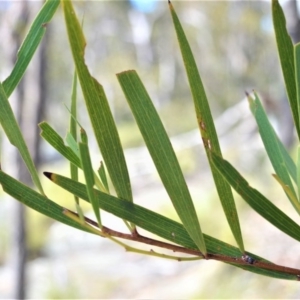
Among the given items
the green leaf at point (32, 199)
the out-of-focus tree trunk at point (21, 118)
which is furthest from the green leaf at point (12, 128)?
the out-of-focus tree trunk at point (21, 118)

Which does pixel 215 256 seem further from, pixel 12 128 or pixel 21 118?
pixel 21 118

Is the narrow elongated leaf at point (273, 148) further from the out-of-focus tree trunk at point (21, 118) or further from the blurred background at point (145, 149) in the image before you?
the out-of-focus tree trunk at point (21, 118)

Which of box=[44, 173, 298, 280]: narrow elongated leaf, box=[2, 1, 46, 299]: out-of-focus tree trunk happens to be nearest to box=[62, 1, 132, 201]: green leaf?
box=[44, 173, 298, 280]: narrow elongated leaf

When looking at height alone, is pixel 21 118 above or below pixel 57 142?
above

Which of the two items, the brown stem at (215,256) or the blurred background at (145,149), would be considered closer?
the brown stem at (215,256)

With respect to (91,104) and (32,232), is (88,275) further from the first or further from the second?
(91,104)

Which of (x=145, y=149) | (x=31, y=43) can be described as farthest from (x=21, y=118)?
(x=145, y=149)

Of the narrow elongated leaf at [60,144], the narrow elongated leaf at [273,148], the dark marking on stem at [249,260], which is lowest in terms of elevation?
the dark marking on stem at [249,260]
